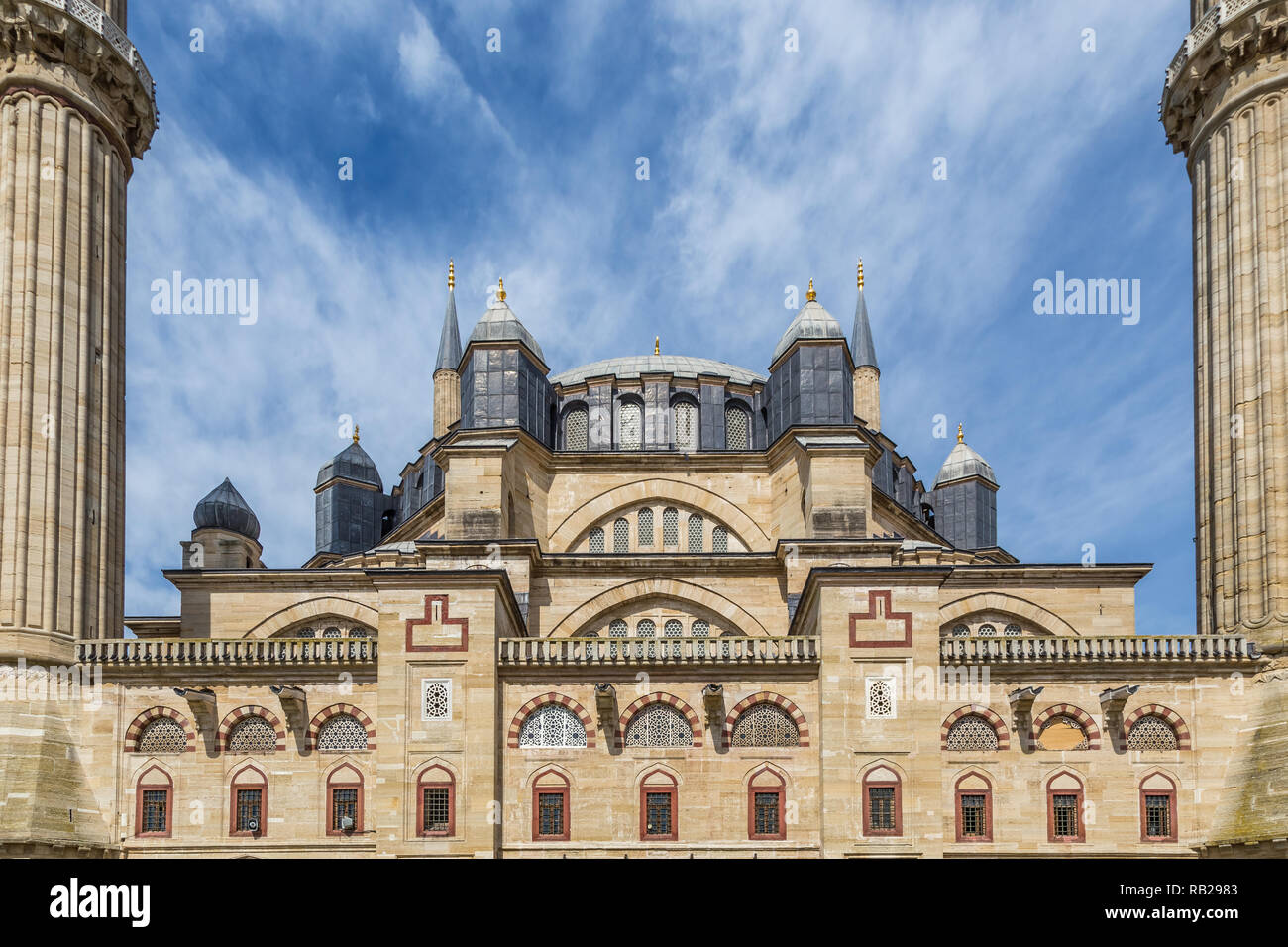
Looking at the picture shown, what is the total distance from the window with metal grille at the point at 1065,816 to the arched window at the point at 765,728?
630 centimetres

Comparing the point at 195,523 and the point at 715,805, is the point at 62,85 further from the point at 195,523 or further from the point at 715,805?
the point at 715,805

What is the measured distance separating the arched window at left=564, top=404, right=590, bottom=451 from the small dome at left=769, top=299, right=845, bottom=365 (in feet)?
23.0

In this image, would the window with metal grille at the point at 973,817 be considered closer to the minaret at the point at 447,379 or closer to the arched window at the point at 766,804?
the arched window at the point at 766,804

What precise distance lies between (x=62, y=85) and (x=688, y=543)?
22.8 metres

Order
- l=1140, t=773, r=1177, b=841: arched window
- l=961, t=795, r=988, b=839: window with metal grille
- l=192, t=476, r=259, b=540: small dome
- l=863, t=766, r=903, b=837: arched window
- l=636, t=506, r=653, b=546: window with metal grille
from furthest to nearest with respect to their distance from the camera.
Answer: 1. l=192, t=476, r=259, b=540: small dome
2. l=636, t=506, r=653, b=546: window with metal grille
3. l=1140, t=773, r=1177, b=841: arched window
4. l=961, t=795, r=988, b=839: window with metal grille
5. l=863, t=766, r=903, b=837: arched window

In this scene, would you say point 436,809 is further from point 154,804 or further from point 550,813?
point 154,804

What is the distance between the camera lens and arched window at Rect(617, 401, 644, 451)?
153 feet

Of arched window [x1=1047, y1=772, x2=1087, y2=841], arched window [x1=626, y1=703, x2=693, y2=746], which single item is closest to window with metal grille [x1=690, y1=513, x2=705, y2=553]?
arched window [x1=626, y1=703, x2=693, y2=746]

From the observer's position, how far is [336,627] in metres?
41.4

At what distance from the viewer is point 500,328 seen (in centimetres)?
4434

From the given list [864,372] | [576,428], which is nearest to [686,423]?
[576,428]

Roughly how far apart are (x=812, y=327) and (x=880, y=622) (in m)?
14.4

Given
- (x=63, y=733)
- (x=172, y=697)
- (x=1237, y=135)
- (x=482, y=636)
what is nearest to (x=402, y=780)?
(x=482, y=636)

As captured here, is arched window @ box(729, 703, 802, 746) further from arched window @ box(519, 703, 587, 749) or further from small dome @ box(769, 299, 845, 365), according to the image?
small dome @ box(769, 299, 845, 365)
